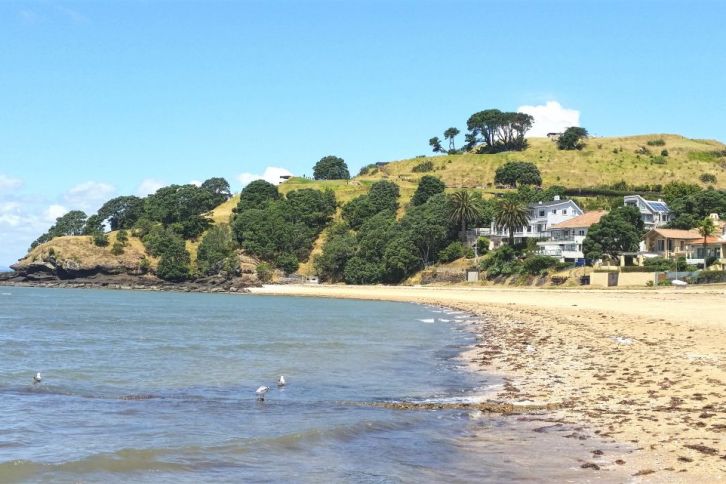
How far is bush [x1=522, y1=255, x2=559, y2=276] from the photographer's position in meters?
80.1

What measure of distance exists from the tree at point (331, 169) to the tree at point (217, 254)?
62.8 m

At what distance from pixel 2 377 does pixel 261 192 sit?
411 ft

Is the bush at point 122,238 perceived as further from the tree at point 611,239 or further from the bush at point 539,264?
the tree at point 611,239

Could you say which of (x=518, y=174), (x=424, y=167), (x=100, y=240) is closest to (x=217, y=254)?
(x=100, y=240)

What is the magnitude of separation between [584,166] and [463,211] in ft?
222

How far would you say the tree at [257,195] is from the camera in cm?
14350

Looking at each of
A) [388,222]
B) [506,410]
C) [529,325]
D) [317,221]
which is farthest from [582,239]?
[506,410]

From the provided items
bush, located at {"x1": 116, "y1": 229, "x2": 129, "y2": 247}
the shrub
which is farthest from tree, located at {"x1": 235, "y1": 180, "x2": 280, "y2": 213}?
the shrub

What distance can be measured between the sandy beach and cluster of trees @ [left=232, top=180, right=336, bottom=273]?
82.0 metres

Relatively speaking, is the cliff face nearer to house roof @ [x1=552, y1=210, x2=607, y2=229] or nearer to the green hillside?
the green hillside

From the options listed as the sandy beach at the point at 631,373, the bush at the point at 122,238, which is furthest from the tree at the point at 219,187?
the sandy beach at the point at 631,373

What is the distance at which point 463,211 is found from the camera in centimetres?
10094

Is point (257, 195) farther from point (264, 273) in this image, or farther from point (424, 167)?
point (424, 167)

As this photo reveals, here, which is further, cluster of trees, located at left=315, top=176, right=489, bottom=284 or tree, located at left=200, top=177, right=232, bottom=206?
tree, located at left=200, top=177, right=232, bottom=206
